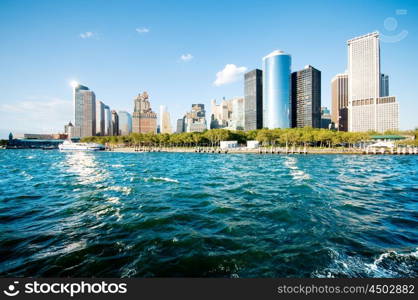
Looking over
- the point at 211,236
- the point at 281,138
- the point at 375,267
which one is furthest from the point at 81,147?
the point at 375,267

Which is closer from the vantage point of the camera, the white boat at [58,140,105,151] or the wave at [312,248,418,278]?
the wave at [312,248,418,278]

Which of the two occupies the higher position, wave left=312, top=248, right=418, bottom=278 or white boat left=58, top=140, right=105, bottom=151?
white boat left=58, top=140, right=105, bottom=151

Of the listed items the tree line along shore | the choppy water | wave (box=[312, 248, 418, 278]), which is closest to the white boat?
the tree line along shore

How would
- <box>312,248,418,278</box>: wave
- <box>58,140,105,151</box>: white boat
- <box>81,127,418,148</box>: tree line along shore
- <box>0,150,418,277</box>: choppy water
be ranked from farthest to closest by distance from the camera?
<box>58,140,105,151</box>: white boat < <box>81,127,418,148</box>: tree line along shore < <box>0,150,418,277</box>: choppy water < <box>312,248,418,278</box>: wave

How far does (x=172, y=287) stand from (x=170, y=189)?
58.6ft

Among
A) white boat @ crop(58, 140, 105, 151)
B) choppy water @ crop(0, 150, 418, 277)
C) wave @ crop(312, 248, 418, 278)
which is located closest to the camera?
wave @ crop(312, 248, 418, 278)

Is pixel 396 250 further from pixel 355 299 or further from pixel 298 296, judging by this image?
pixel 298 296

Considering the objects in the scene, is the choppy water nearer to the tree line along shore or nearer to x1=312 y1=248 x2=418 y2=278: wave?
x1=312 y1=248 x2=418 y2=278: wave

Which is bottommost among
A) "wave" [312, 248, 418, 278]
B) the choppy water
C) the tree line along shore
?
the choppy water

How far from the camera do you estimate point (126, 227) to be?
11.5 m

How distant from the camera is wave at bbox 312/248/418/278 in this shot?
698 centimetres

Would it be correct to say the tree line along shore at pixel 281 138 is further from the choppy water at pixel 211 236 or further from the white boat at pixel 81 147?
the choppy water at pixel 211 236

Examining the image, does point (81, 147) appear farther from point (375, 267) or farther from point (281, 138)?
point (375, 267)

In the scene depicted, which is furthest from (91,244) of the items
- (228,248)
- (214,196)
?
(214,196)
